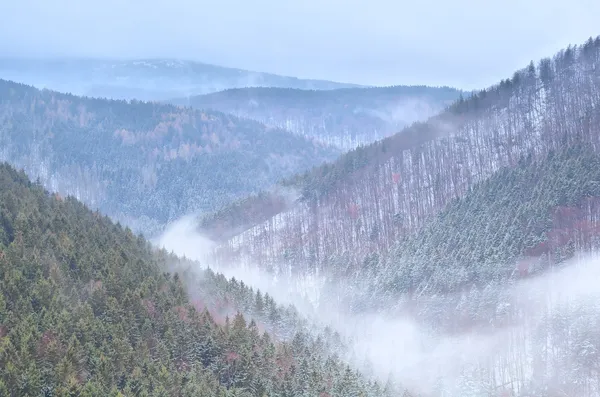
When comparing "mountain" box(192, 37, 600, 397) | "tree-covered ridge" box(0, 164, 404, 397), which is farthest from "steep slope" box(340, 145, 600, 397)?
"tree-covered ridge" box(0, 164, 404, 397)

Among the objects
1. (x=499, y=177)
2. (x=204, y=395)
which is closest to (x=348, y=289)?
(x=499, y=177)

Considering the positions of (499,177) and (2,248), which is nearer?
(2,248)

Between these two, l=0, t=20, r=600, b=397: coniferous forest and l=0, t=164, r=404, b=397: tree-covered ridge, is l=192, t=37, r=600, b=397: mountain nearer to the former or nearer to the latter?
l=0, t=20, r=600, b=397: coniferous forest

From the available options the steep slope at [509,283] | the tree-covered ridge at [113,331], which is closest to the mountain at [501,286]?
the steep slope at [509,283]

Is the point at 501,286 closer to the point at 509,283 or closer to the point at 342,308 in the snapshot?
the point at 509,283

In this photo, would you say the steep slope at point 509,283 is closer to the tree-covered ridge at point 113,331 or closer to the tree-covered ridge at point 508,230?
the tree-covered ridge at point 508,230

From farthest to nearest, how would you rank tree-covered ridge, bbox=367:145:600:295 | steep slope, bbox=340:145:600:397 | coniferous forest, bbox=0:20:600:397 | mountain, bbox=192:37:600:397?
1. tree-covered ridge, bbox=367:145:600:295
2. mountain, bbox=192:37:600:397
3. steep slope, bbox=340:145:600:397
4. coniferous forest, bbox=0:20:600:397

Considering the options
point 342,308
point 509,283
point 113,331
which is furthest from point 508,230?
point 113,331

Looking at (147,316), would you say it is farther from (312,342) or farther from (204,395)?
(312,342)
